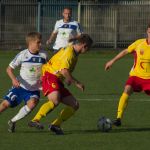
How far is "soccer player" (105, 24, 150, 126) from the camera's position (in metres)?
12.0

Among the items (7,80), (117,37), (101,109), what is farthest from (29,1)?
(101,109)

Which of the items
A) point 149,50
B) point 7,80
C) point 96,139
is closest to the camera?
point 96,139

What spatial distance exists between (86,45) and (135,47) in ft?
5.49

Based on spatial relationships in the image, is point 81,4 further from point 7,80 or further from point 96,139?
point 96,139

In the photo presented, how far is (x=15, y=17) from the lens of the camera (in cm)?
3291

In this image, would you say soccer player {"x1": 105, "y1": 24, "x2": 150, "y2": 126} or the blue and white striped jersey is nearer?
the blue and white striped jersey

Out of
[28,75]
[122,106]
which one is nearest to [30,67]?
[28,75]

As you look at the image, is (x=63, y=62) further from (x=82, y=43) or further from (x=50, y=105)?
(x=50, y=105)

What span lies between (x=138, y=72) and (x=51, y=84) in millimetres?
1810

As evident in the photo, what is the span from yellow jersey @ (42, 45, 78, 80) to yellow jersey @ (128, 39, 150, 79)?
158 centimetres

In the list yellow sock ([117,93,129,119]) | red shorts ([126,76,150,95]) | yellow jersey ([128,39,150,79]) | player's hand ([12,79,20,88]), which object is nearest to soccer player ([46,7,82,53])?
yellow jersey ([128,39,150,79])

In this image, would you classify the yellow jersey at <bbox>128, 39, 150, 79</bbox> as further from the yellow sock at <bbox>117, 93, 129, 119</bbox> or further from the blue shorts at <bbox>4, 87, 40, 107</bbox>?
the blue shorts at <bbox>4, 87, 40, 107</bbox>

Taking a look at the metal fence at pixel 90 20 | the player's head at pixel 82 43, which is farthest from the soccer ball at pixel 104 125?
the metal fence at pixel 90 20

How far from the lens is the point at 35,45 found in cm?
1119
